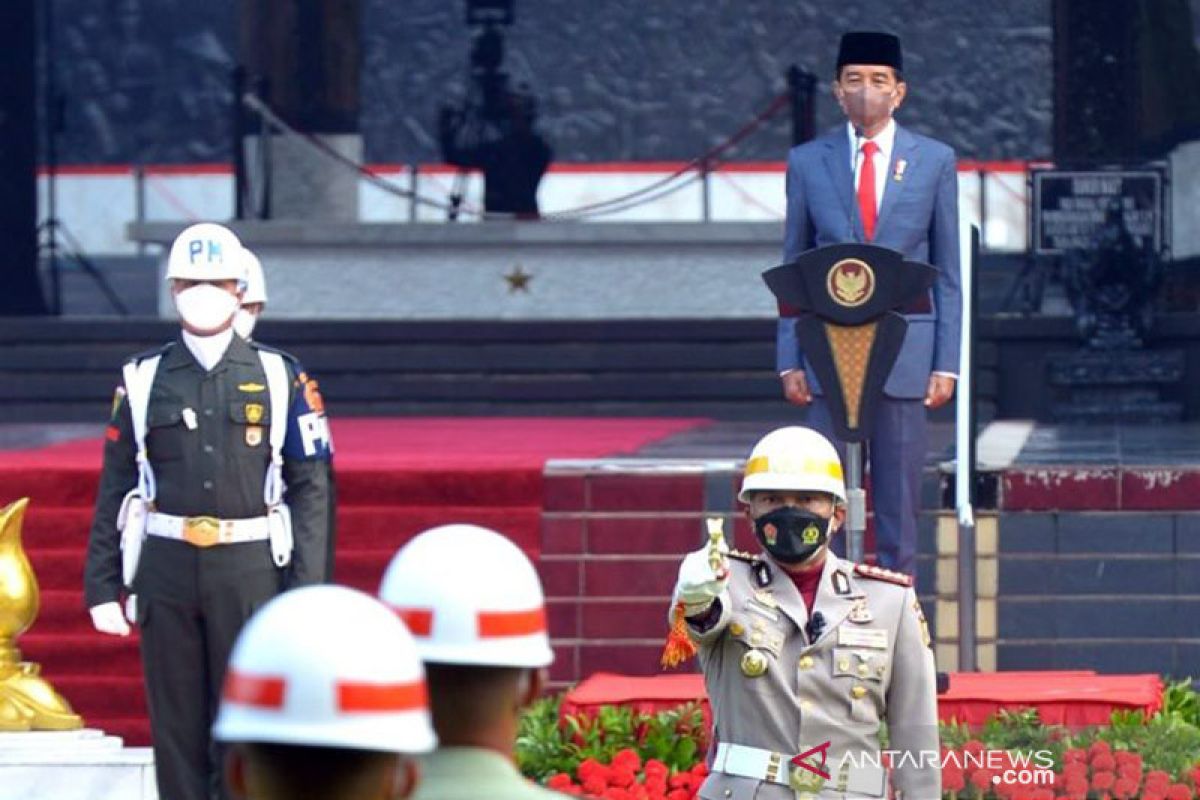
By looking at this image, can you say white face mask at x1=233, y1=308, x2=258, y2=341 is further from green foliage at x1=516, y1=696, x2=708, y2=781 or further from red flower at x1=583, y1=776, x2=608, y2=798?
red flower at x1=583, y1=776, x2=608, y2=798

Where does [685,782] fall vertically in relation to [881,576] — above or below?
below

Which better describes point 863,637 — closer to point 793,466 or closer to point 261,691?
point 793,466

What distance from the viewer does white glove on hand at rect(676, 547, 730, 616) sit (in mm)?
5887

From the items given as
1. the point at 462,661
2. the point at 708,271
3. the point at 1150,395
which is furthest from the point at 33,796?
the point at 708,271

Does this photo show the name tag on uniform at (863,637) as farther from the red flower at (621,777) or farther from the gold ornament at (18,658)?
the gold ornament at (18,658)

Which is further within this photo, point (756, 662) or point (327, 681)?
point (756, 662)

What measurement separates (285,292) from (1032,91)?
8627 mm

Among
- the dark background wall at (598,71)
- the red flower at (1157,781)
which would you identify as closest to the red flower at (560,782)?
the red flower at (1157,781)

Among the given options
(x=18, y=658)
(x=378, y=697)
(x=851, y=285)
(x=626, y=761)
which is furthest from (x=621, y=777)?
(x=378, y=697)

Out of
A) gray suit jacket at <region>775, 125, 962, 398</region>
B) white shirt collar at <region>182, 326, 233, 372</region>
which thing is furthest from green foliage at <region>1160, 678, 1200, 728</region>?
white shirt collar at <region>182, 326, 233, 372</region>

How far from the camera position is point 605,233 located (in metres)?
16.2

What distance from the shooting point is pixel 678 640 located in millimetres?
6090

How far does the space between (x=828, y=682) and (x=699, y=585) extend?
33cm

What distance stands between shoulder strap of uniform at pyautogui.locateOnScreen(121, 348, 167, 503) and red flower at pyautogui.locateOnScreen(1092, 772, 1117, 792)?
248 cm
